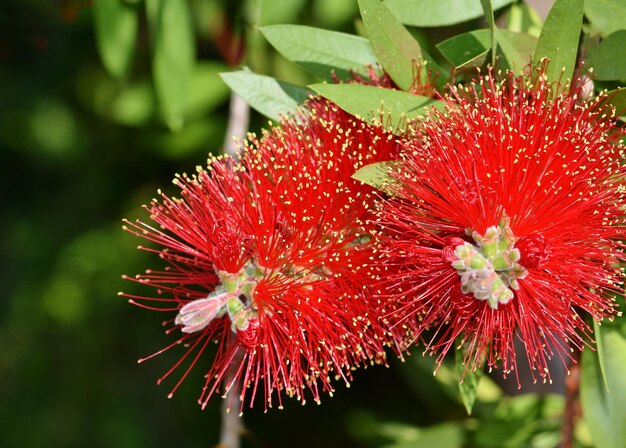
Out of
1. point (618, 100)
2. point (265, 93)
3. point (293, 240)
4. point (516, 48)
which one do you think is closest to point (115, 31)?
point (265, 93)

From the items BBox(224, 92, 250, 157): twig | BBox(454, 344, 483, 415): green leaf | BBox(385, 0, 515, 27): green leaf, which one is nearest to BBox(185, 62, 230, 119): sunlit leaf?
BBox(224, 92, 250, 157): twig

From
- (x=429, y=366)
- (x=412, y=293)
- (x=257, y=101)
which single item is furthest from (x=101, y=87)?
(x=412, y=293)

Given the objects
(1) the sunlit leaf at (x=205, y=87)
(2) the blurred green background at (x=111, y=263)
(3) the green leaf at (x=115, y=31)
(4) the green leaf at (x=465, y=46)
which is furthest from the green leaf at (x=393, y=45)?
(1) the sunlit leaf at (x=205, y=87)

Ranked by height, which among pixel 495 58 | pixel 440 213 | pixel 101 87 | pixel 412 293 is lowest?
pixel 412 293

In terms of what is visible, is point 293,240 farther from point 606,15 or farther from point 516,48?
point 606,15

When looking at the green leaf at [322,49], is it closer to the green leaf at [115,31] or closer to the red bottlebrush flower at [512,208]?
the red bottlebrush flower at [512,208]

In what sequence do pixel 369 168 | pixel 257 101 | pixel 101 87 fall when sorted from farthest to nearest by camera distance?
pixel 101 87 < pixel 257 101 < pixel 369 168

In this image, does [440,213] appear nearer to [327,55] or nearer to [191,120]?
[327,55]
